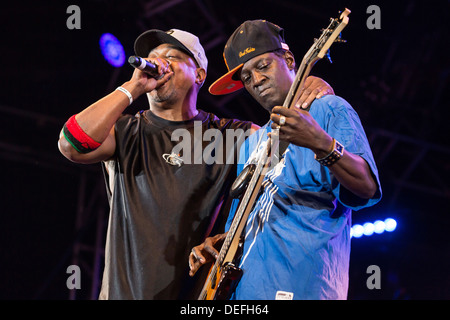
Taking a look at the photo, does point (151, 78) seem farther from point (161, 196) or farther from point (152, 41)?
point (161, 196)

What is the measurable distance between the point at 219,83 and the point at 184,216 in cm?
88

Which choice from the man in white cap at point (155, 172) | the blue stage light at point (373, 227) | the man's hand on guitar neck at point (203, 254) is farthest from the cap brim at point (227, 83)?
the blue stage light at point (373, 227)

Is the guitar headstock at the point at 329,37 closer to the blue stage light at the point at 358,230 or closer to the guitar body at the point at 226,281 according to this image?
the guitar body at the point at 226,281

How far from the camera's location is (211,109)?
650 cm

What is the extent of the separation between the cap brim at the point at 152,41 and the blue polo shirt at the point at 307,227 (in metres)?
1.22

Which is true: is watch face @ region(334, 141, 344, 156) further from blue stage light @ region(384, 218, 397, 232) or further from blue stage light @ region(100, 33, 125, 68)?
blue stage light @ region(384, 218, 397, 232)

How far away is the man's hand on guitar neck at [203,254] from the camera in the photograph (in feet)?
7.98

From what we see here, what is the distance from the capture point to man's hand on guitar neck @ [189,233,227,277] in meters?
A: 2.43

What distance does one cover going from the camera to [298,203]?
2.20m

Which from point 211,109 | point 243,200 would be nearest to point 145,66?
point 243,200

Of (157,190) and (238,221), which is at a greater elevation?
(157,190)

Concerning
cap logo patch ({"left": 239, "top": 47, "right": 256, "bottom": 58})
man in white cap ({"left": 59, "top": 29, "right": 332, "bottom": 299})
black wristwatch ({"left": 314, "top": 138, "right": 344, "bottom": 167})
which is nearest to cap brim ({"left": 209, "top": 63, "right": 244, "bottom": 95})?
cap logo patch ({"left": 239, "top": 47, "right": 256, "bottom": 58})
